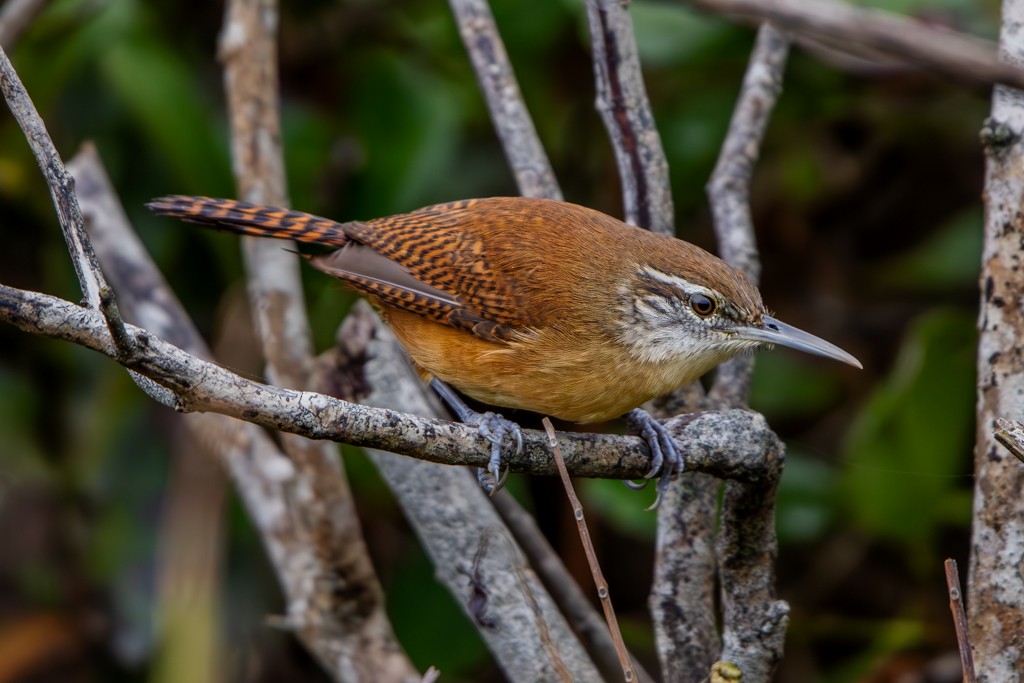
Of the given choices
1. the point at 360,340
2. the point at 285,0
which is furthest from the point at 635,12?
the point at 360,340

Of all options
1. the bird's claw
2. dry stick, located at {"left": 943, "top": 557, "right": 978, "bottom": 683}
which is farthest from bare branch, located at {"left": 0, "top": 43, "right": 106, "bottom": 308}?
dry stick, located at {"left": 943, "top": 557, "right": 978, "bottom": 683}

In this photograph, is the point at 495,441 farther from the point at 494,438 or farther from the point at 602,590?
the point at 602,590

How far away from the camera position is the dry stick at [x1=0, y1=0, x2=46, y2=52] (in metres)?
3.70

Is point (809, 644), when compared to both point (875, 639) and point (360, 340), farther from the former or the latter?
point (360, 340)

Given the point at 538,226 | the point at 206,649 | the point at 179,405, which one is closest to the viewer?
the point at 179,405

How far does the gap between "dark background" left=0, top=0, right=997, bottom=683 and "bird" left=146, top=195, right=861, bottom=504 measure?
1016 mm

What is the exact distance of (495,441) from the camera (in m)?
2.35

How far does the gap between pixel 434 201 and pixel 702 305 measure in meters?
2.12

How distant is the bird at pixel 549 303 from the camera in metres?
2.78

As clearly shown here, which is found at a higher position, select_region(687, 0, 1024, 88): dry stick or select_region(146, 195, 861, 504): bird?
select_region(146, 195, 861, 504): bird

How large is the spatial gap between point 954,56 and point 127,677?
421cm

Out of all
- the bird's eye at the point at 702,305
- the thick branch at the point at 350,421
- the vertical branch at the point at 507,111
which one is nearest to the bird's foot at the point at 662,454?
the thick branch at the point at 350,421

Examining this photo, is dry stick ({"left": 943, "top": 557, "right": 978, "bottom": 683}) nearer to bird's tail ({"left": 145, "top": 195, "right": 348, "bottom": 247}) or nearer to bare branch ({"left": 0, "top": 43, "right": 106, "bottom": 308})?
bare branch ({"left": 0, "top": 43, "right": 106, "bottom": 308})

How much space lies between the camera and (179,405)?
1845 mm
